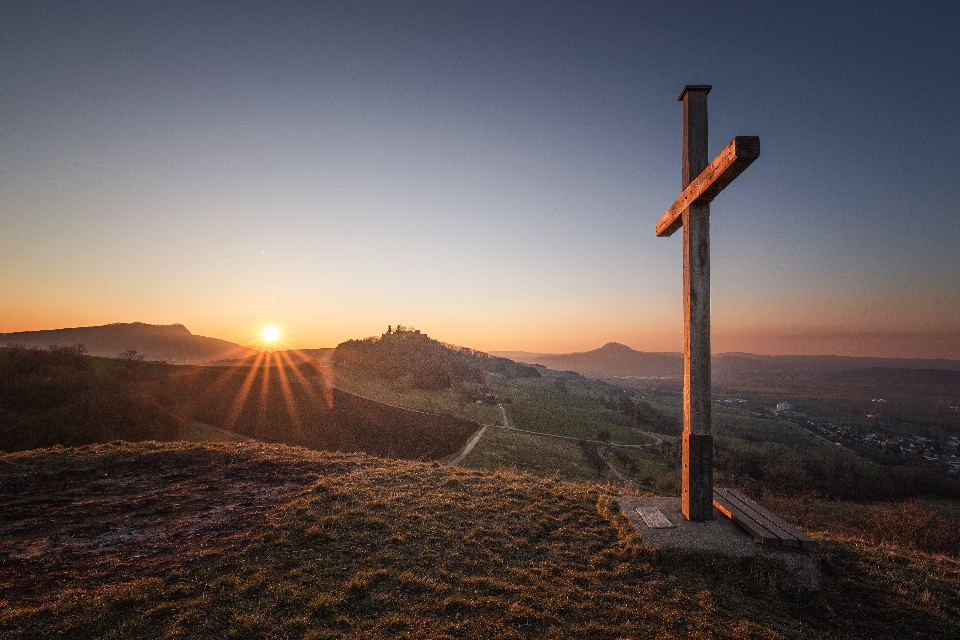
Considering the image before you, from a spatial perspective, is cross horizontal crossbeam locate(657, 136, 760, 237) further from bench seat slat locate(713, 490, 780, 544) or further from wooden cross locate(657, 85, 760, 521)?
bench seat slat locate(713, 490, 780, 544)

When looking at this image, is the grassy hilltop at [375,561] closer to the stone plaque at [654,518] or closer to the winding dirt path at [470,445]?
the stone plaque at [654,518]

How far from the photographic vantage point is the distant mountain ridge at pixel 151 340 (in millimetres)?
96875

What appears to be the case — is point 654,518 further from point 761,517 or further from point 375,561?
point 375,561

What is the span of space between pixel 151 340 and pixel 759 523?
144 m

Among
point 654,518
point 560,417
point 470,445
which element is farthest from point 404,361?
point 654,518

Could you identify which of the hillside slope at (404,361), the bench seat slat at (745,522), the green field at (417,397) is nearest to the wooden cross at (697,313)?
the bench seat slat at (745,522)

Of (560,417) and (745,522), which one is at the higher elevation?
(745,522)

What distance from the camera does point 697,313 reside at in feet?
21.1

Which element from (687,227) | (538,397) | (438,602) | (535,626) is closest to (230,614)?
(438,602)

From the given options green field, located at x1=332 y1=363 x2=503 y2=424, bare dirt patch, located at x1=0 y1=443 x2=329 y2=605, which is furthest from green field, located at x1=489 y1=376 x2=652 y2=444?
bare dirt patch, located at x1=0 y1=443 x2=329 y2=605

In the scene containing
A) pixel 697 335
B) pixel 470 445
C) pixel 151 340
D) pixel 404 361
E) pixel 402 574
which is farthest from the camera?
pixel 151 340

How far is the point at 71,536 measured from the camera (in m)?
6.77

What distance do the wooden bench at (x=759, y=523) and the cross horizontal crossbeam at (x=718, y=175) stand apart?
204 inches

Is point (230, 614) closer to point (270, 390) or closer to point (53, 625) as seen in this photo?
point (53, 625)
